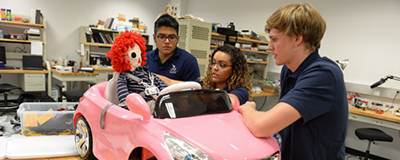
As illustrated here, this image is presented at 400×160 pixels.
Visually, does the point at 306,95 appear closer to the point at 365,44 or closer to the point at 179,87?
the point at 179,87

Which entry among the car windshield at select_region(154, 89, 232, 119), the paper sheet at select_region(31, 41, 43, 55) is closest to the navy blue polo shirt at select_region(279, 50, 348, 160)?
the car windshield at select_region(154, 89, 232, 119)

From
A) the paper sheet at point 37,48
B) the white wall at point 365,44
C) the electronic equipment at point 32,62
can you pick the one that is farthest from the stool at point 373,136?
the paper sheet at point 37,48

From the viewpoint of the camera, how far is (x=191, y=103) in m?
1.23

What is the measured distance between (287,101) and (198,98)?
1.63ft

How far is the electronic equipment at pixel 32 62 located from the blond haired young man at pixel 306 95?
17.1 ft

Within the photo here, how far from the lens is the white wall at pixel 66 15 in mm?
5527


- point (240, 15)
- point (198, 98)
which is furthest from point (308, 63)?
point (240, 15)

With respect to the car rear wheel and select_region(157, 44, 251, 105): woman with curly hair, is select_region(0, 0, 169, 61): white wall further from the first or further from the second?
select_region(157, 44, 251, 105): woman with curly hair

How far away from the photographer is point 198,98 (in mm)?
1267

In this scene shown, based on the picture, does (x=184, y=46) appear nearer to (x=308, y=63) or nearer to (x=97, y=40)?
(x=308, y=63)

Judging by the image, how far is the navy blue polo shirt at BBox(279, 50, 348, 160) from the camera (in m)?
0.90

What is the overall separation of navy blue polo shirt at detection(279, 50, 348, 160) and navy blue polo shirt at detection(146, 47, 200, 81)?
1.14 m

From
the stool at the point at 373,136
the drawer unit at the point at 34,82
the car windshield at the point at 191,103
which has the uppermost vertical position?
the car windshield at the point at 191,103

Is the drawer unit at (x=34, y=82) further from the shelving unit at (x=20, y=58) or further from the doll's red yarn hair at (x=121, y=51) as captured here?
the doll's red yarn hair at (x=121, y=51)
